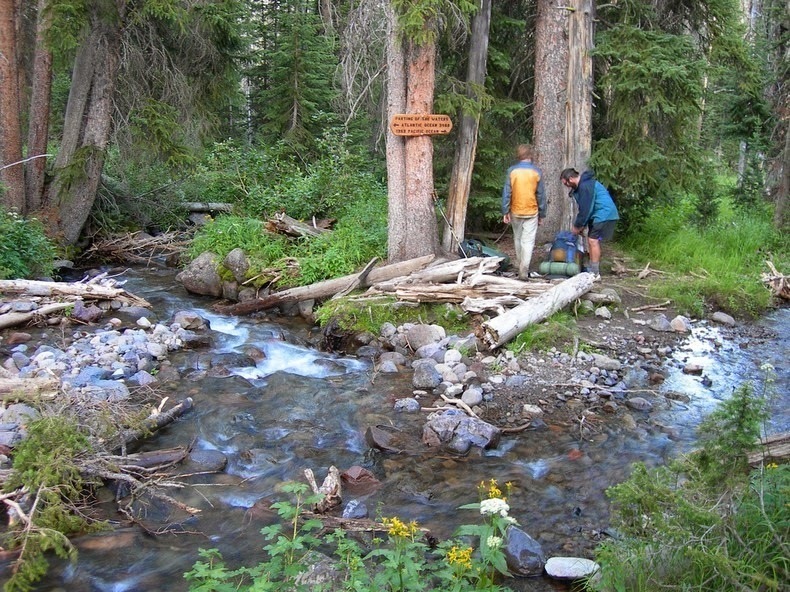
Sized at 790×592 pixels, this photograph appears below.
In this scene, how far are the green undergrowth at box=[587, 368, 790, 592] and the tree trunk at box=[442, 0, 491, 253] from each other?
791 cm

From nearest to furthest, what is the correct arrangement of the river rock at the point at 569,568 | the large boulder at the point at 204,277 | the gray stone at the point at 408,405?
1. the river rock at the point at 569,568
2. the gray stone at the point at 408,405
3. the large boulder at the point at 204,277

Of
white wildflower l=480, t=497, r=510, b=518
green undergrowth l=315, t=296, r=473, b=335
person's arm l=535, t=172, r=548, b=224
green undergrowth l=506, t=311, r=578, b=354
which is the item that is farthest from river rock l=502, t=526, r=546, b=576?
person's arm l=535, t=172, r=548, b=224

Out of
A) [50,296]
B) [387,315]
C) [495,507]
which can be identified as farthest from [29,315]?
[495,507]

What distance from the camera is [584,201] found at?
10.6 meters

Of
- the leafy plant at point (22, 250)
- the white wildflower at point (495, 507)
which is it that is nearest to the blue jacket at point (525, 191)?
the white wildflower at point (495, 507)

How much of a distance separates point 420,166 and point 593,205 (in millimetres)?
2869

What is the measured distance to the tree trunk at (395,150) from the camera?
10273 mm

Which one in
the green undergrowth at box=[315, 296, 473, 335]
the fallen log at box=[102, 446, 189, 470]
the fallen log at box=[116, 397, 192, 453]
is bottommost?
the fallen log at box=[102, 446, 189, 470]

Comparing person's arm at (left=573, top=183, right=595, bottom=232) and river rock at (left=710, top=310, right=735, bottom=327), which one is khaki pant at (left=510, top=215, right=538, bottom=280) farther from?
river rock at (left=710, top=310, right=735, bottom=327)

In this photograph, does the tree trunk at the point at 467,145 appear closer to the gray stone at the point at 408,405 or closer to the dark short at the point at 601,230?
the dark short at the point at 601,230

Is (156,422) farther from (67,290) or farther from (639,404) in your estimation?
(639,404)

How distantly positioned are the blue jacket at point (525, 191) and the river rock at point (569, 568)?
22.1 ft

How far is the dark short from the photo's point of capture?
34.9 ft

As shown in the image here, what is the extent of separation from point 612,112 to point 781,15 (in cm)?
644
